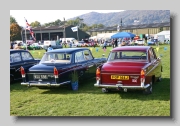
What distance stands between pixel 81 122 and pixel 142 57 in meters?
2.84

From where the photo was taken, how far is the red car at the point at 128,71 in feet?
20.6

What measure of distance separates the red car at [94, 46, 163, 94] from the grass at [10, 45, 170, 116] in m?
0.32

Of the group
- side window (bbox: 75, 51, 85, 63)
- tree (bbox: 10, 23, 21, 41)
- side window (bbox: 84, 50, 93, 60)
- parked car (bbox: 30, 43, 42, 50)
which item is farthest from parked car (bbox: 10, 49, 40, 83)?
parked car (bbox: 30, 43, 42, 50)

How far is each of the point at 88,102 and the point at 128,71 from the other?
131 cm

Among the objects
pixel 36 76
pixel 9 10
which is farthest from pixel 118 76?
pixel 9 10

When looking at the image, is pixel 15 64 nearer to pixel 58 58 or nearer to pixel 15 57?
pixel 15 57

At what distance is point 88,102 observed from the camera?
251 inches

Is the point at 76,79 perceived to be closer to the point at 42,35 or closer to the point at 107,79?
the point at 107,79

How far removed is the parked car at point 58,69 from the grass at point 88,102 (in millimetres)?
411

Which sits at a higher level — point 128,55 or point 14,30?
point 14,30

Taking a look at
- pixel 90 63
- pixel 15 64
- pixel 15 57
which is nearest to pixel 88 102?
pixel 90 63

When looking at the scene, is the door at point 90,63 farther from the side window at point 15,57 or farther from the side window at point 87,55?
the side window at point 15,57

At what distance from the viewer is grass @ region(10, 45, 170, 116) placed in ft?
18.6

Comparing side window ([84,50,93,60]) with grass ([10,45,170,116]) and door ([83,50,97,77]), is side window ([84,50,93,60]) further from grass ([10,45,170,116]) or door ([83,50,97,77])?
grass ([10,45,170,116])
